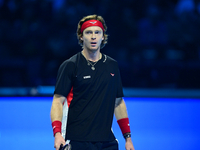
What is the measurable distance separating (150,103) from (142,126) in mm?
521

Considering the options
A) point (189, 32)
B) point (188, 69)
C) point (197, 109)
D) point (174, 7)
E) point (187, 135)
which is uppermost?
point (174, 7)

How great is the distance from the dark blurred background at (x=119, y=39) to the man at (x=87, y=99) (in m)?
3.56

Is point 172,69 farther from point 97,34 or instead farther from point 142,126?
point 97,34

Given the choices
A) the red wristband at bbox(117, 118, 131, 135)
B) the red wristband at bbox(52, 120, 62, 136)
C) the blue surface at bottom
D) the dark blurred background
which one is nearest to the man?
the red wristband at bbox(52, 120, 62, 136)

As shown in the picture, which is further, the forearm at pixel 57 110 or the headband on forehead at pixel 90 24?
the headband on forehead at pixel 90 24

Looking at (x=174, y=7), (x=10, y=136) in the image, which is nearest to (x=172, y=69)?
(x=174, y=7)

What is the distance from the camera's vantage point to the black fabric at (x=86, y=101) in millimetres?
2477

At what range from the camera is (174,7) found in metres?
6.81

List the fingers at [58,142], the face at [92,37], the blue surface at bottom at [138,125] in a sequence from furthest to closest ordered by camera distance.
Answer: the blue surface at bottom at [138,125] < the face at [92,37] < the fingers at [58,142]

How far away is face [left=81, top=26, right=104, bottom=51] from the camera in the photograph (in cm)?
258

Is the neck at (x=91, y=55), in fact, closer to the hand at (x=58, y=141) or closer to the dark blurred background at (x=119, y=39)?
the hand at (x=58, y=141)

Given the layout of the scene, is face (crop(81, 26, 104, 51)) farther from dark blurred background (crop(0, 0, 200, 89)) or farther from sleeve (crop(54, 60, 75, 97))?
dark blurred background (crop(0, 0, 200, 89))

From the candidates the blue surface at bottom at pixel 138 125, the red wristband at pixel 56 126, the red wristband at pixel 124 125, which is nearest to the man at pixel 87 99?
the red wristband at pixel 56 126

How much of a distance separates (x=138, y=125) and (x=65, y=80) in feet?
7.52
